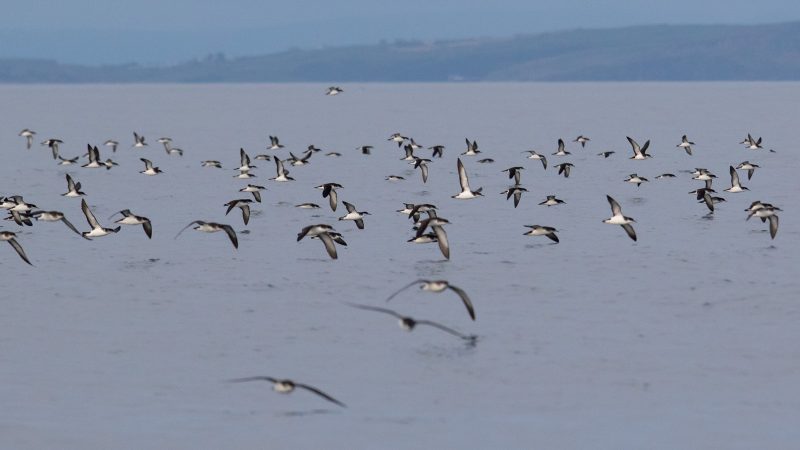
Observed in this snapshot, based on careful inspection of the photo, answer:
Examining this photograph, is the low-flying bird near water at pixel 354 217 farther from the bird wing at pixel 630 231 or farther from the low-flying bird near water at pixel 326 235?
the bird wing at pixel 630 231

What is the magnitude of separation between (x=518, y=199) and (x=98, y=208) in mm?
16396

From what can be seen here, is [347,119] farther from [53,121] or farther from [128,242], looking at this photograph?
[128,242]

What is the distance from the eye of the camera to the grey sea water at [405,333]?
23.2m

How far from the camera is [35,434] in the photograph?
22609 millimetres

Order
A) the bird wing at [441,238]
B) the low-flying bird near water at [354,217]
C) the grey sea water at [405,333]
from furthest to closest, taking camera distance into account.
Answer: the low-flying bird near water at [354,217] < the bird wing at [441,238] < the grey sea water at [405,333]

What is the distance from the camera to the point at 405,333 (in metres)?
29.8

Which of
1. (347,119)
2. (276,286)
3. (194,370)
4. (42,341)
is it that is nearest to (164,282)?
(276,286)

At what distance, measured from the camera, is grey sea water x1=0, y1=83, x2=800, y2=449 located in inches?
913

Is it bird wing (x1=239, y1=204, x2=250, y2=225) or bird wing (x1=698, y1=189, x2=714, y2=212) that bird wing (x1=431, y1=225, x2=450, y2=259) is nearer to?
bird wing (x1=239, y1=204, x2=250, y2=225)

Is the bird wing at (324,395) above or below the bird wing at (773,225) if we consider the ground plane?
below

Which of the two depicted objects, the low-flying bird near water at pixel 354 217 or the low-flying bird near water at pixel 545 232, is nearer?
the low-flying bird near water at pixel 545 232

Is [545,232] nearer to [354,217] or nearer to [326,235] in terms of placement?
[354,217]

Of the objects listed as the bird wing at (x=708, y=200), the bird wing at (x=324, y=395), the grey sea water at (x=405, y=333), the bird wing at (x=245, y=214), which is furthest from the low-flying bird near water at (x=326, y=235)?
the bird wing at (x=708, y=200)

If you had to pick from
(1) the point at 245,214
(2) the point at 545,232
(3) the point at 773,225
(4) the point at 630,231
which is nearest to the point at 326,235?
(2) the point at 545,232
